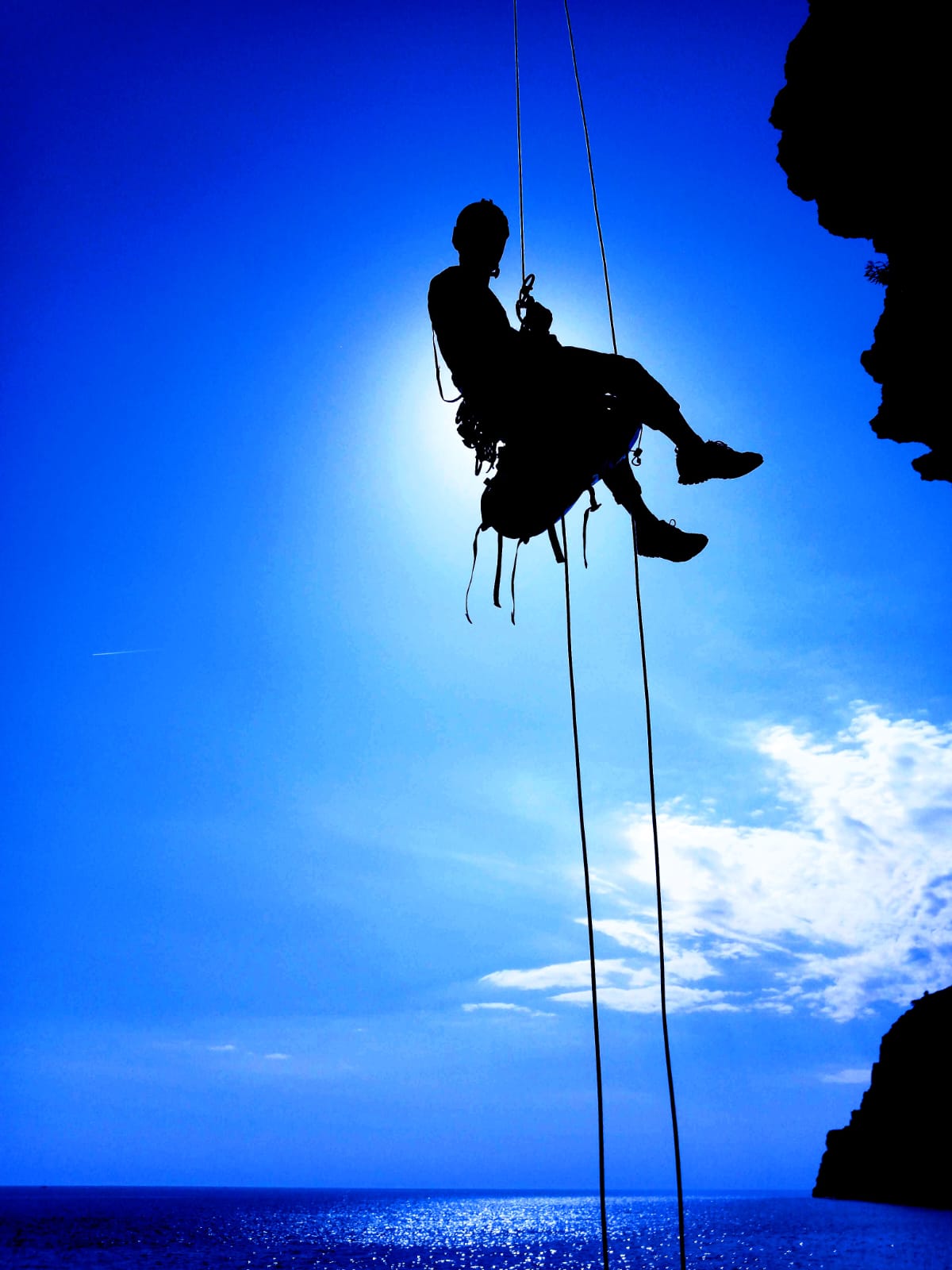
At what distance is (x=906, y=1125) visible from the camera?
250ft

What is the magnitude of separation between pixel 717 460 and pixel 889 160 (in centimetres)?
529

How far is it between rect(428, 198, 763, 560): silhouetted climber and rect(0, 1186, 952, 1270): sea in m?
77.5

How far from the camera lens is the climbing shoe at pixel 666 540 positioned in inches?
180

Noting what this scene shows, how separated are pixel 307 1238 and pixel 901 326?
124085 mm

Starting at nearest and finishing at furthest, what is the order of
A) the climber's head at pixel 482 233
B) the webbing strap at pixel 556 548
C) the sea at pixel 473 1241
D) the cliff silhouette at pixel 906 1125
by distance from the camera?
the climber's head at pixel 482 233
the webbing strap at pixel 556 548
the cliff silhouette at pixel 906 1125
the sea at pixel 473 1241

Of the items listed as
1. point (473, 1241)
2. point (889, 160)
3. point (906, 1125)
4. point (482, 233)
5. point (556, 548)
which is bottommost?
point (473, 1241)

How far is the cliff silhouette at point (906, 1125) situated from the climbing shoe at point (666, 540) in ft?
263

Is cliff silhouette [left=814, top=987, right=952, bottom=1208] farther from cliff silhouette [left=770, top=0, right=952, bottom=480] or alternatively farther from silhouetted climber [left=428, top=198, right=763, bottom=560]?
silhouetted climber [left=428, top=198, right=763, bottom=560]

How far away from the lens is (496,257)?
3889mm

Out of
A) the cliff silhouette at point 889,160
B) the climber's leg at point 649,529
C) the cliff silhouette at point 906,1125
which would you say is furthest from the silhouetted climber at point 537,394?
the cliff silhouette at point 906,1125

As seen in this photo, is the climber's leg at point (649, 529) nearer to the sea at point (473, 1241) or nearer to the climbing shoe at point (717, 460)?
the climbing shoe at point (717, 460)

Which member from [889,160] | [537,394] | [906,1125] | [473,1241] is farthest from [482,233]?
[473,1241]

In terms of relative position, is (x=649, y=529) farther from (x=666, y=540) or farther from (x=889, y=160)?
(x=889, y=160)

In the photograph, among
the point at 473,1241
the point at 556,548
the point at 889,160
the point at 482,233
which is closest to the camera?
the point at 482,233
